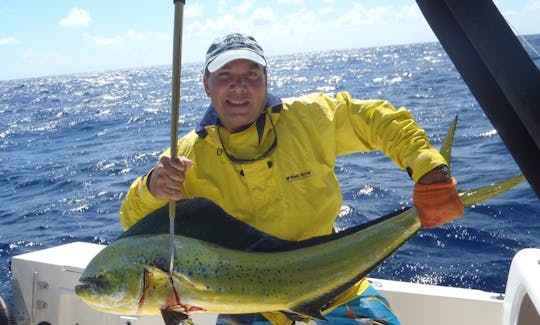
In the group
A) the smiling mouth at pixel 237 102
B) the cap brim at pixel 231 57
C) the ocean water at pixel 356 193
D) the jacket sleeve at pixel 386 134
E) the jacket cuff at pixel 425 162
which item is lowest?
the ocean water at pixel 356 193

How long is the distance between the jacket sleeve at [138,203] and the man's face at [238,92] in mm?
514

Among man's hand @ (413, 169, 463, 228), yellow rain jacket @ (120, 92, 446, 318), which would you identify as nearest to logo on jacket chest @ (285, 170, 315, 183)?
yellow rain jacket @ (120, 92, 446, 318)

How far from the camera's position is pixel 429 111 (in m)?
15.5

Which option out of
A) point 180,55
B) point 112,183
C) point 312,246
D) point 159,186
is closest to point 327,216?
point 312,246

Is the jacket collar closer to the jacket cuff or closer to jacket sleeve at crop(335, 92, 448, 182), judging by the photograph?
jacket sleeve at crop(335, 92, 448, 182)

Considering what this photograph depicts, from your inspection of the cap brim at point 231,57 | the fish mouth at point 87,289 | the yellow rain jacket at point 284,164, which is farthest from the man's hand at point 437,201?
the fish mouth at point 87,289

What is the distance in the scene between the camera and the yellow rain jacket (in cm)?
252

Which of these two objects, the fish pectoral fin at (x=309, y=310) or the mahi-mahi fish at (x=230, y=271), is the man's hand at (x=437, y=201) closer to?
the mahi-mahi fish at (x=230, y=271)

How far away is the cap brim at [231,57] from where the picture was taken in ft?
8.27

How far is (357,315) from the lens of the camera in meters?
2.50

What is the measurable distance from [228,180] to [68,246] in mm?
1956

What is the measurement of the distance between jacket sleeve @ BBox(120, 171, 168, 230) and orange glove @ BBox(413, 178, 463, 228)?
3.65 feet

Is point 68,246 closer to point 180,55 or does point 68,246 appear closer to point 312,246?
point 312,246

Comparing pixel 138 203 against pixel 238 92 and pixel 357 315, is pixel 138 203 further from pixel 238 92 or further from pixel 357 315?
pixel 357 315
